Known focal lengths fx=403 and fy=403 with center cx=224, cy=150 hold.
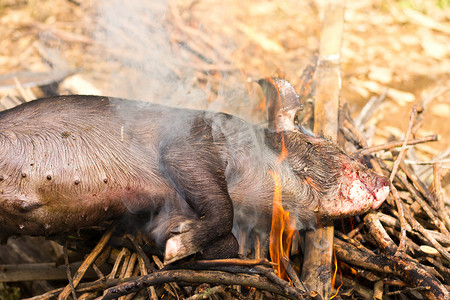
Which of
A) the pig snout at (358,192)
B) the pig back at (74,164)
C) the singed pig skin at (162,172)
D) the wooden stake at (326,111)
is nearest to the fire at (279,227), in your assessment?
the singed pig skin at (162,172)

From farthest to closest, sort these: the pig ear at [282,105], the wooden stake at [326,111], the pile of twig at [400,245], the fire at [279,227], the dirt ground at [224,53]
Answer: the dirt ground at [224,53], the pig ear at [282,105], the fire at [279,227], the wooden stake at [326,111], the pile of twig at [400,245]

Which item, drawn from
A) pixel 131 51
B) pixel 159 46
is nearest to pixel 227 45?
pixel 159 46

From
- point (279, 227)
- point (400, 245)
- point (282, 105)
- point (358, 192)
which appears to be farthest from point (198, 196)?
point (400, 245)

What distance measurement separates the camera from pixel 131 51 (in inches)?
208

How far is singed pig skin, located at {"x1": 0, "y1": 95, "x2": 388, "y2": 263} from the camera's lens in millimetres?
2883

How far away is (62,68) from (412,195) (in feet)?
15.6

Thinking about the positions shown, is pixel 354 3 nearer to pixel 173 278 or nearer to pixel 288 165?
pixel 288 165

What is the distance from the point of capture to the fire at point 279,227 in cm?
311

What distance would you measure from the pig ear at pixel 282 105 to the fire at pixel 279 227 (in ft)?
0.76

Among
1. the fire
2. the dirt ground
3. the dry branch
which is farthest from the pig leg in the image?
the dirt ground

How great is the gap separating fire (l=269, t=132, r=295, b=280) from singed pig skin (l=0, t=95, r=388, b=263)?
4cm

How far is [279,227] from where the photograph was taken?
3213mm

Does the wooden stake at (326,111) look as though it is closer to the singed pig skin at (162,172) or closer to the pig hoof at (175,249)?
the singed pig skin at (162,172)

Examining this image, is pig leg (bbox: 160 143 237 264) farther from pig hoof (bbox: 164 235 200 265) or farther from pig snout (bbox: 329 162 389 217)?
pig snout (bbox: 329 162 389 217)
